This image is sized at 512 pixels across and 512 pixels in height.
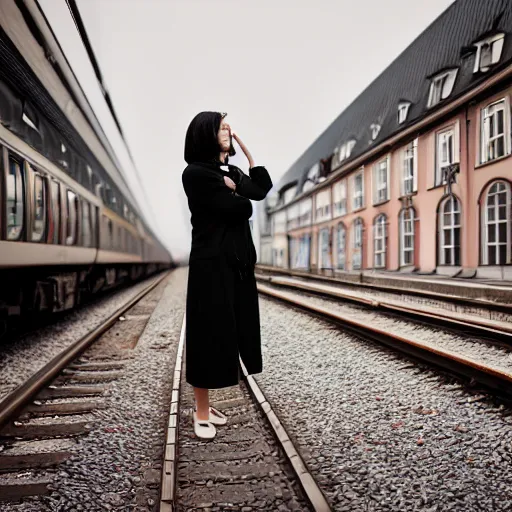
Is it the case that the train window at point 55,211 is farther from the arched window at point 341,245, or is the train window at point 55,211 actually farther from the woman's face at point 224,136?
the arched window at point 341,245

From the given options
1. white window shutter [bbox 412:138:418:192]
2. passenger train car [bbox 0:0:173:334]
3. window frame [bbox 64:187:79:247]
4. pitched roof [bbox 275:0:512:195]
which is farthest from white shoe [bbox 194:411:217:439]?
white window shutter [bbox 412:138:418:192]

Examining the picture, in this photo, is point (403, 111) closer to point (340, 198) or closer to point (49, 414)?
point (340, 198)

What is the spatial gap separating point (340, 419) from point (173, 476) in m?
1.16

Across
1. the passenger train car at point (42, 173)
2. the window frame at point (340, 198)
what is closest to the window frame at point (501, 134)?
the window frame at point (340, 198)

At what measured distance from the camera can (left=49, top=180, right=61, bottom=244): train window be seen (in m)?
5.59

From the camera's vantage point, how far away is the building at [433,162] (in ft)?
33.3

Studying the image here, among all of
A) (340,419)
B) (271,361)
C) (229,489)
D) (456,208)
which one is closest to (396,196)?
(456,208)

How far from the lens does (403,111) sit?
1459 cm

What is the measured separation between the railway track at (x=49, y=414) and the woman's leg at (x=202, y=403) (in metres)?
0.67

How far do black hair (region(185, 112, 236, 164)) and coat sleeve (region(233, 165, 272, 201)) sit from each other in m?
0.18

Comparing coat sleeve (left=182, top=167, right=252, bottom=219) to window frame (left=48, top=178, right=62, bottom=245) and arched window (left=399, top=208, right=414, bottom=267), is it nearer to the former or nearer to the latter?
window frame (left=48, top=178, right=62, bottom=245)

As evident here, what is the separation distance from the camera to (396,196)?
14953mm

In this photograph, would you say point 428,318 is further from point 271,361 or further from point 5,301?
point 5,301

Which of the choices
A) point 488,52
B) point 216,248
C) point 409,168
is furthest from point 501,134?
point 216,248
